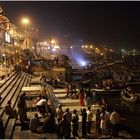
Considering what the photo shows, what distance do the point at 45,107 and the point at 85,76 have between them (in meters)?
51.7

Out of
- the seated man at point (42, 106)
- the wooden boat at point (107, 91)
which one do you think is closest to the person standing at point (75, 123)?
the seated man at point (42, 106)

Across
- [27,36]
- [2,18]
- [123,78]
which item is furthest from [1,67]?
[27,36]

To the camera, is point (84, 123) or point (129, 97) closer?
point (84, 123)

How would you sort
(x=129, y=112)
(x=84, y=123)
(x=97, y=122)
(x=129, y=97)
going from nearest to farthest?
(x=84, y=123), (x=97, y=122), (x=129, y=112), (x=129, y=97)

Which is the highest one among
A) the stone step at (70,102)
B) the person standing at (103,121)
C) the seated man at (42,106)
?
the seated man at (42,106)

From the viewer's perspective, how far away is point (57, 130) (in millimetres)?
19094

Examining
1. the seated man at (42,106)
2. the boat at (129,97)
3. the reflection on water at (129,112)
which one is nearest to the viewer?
the seated man at (42,106)

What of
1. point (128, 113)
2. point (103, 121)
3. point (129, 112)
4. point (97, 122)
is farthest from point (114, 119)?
point (129, 112)

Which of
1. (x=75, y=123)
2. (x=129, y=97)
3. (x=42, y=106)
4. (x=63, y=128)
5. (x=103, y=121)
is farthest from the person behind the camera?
(x=129, y=97)

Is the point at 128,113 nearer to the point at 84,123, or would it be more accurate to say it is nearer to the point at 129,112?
the point at 129,112

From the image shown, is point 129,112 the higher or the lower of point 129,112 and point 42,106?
the lower

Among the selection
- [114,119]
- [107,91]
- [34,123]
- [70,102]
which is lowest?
[107,91]

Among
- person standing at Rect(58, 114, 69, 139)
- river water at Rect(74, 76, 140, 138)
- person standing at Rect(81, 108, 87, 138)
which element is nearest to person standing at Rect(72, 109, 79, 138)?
person standing at Rect(81, 108, 87, 138)

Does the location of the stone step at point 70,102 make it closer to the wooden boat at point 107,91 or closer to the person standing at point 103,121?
the person standing at point 103,121
